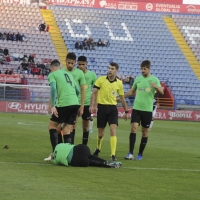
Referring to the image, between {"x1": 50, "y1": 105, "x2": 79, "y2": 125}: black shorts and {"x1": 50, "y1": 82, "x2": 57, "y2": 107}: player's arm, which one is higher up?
{"x1": 50, "y1": 82, "x2": 57, "y2": 107}: player's arm

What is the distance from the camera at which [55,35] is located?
47469 millimetres

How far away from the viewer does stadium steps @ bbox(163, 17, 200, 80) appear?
4847 cm

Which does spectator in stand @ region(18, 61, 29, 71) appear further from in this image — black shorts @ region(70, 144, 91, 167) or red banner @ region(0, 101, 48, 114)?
black shorts @ region(70, 144, 91, 167)

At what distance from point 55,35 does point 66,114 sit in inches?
1400

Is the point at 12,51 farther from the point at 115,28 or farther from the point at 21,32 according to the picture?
the point at 115,28

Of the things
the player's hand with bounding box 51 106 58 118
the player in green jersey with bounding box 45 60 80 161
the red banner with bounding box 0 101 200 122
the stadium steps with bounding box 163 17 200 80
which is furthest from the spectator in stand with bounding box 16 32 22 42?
the player's hand with bounding box 51 106 58 118

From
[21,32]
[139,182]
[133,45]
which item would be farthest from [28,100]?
[139,182]

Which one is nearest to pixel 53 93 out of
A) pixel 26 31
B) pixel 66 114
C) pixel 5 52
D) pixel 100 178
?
pixel 66 114

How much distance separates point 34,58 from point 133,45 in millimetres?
8504

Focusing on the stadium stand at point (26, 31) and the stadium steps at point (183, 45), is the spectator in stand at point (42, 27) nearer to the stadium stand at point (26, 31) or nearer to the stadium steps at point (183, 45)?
the stadium stand at point (26, 31)

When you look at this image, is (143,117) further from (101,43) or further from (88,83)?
(101,43)

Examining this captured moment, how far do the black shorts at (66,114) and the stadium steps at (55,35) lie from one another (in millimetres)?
32021

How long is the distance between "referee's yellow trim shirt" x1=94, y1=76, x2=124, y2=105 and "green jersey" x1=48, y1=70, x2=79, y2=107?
1802mm

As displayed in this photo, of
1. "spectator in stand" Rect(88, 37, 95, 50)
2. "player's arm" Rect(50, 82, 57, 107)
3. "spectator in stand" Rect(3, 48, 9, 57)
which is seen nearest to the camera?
"player's arm" Rect(50, 82, 57, 107)
